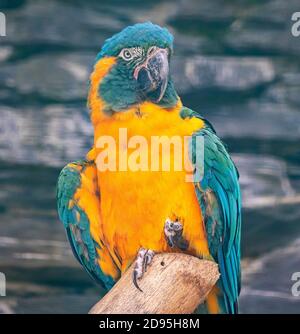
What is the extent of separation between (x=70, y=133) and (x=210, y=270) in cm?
111

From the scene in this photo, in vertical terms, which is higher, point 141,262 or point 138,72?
point 138,72

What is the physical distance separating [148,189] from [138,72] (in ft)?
1.07

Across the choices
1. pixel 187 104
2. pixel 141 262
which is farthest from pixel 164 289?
pixel 187 104

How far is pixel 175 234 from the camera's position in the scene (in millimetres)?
1809

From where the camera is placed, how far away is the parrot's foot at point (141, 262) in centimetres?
170

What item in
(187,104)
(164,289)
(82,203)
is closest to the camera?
(164,289)

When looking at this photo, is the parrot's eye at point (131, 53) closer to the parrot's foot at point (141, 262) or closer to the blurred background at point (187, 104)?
the parrot's foot at point (141, 262)

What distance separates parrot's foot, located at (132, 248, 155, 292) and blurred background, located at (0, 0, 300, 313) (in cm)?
95

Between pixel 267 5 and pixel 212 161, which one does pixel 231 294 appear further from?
pixel 267 5

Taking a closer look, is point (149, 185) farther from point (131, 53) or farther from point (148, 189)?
point (131, 53)

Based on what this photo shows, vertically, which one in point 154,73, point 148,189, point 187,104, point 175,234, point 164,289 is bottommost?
point 164,289

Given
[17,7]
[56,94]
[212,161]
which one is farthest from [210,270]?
[17,7]

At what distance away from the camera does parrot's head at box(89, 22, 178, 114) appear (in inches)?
71.9

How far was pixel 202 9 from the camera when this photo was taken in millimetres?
2594
